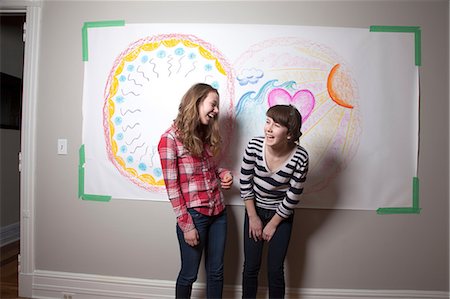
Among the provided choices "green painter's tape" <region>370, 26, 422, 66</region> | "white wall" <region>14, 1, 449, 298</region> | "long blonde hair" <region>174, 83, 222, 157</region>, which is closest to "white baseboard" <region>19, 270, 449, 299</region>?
"white wall" <region>14, 1, 449, 298</region>

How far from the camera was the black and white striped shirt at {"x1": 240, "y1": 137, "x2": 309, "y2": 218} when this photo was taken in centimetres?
115

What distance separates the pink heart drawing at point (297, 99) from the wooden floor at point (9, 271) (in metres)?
2.04

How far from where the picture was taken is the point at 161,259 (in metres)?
1.56

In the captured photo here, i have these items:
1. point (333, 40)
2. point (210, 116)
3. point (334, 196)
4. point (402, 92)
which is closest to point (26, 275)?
point (210, 116)

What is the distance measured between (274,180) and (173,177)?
467 mm

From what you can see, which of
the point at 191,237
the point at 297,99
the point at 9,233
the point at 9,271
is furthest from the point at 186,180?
the point at 9,233

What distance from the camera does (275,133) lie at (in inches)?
44.8

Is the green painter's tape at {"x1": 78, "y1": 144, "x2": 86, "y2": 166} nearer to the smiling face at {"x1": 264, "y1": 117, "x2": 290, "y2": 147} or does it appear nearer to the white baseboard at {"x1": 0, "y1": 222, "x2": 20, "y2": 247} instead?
the smiling face at {"x1": 264, "y1": 117, "x2": 290, "y2": 147}

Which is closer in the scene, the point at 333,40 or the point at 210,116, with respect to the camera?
the point at 210,116

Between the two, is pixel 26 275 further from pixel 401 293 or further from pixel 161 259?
pixel 401 293

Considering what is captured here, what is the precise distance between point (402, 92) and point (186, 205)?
1427 millimetres

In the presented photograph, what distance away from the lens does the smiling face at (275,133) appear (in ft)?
3.73

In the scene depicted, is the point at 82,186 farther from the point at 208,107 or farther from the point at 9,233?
the point at 9,233

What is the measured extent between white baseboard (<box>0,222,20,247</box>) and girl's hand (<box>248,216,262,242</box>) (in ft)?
7.91
